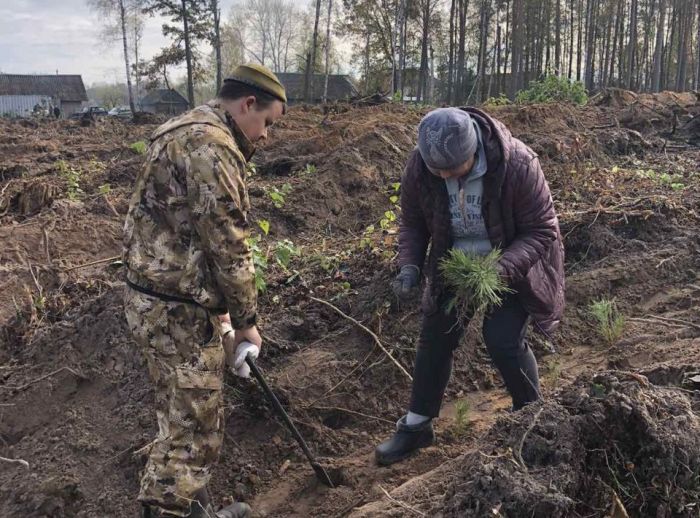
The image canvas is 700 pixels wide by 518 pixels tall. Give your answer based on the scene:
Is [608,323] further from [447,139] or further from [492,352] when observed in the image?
[447,139]

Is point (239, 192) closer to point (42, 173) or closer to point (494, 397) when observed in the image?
point (494, 397)

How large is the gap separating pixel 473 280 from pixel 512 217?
0.37 meters

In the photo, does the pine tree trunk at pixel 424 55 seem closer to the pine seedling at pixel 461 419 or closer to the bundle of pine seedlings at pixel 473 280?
the pine seedling at pixel 461 419

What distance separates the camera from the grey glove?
2.94 meters

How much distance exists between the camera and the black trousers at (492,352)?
9.21 ft

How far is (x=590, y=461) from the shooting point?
211cm

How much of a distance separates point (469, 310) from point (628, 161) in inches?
323

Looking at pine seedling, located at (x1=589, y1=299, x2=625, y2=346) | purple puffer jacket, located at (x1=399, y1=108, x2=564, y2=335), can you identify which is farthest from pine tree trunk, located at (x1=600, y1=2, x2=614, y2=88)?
purple puffer jacket, located at (x1=399, y1=108, x2=564, y2=335)

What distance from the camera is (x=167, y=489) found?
2502 mm

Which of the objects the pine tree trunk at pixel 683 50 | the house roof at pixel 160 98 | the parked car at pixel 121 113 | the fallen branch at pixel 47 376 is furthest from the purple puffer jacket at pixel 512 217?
the house roof at pixel 160 98

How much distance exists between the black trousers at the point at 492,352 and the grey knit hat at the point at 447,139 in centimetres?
71

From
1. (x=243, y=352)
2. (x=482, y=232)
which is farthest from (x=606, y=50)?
(x=243, y=352)

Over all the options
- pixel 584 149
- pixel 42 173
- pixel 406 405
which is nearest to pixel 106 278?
pixel 406 405

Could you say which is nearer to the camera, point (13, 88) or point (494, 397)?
point (494, 397)
